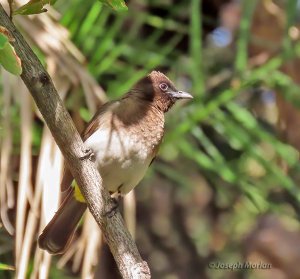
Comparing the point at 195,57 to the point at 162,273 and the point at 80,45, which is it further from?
the point at 162,273

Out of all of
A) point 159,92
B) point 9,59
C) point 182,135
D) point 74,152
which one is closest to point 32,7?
point 9,59

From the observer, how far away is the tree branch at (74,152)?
197 centimetres

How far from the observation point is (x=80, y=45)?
3949 mm

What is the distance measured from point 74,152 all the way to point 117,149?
1028mm

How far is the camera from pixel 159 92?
348cm

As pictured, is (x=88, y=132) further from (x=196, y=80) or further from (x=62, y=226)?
(x=196, y=80)

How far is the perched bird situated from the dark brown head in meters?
0.08

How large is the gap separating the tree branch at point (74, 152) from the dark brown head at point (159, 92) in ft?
3.91

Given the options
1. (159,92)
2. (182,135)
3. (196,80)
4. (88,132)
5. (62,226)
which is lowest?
(182,135)

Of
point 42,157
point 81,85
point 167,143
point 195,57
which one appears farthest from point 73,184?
point 195,57

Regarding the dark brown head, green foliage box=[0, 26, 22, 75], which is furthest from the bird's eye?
green foliage box=[0, 26, 22, 75]

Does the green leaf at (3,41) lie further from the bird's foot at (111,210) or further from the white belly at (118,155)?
the white belly at (118,155)

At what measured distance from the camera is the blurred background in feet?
10.6

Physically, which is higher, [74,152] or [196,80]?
[74,152]
